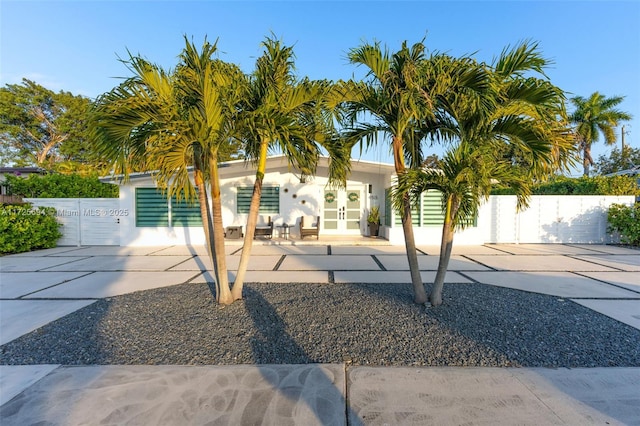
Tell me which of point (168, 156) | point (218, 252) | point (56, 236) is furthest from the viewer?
point (56, 236)

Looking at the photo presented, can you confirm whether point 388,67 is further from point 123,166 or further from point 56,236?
point 56,236

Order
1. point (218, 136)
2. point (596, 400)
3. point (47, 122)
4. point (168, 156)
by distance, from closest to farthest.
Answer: point (596, 400) < point (168, 156) < point (218, 136) < point (47, 122)

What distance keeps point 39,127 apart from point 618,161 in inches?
1937

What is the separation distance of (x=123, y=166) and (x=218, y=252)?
1.70 metres

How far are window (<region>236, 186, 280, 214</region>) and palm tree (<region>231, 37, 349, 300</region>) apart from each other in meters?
8.13

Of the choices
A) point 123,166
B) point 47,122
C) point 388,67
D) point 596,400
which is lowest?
point 596,400

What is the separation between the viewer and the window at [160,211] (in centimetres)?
1096

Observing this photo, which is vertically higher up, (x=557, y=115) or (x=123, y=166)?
(x=557, y=115)

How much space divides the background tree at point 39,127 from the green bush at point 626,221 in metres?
34.3

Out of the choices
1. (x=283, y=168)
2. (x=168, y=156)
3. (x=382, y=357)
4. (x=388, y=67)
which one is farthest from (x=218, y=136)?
(x=283, y=168)

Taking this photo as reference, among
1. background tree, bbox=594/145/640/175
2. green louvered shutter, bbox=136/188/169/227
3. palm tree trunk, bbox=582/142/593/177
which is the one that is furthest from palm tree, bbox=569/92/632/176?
green louvered shutter, bbox=136/188/169/227

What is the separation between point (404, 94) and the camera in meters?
3.49

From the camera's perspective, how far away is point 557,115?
3.55 m

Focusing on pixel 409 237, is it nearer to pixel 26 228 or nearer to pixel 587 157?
pixel 26 228
